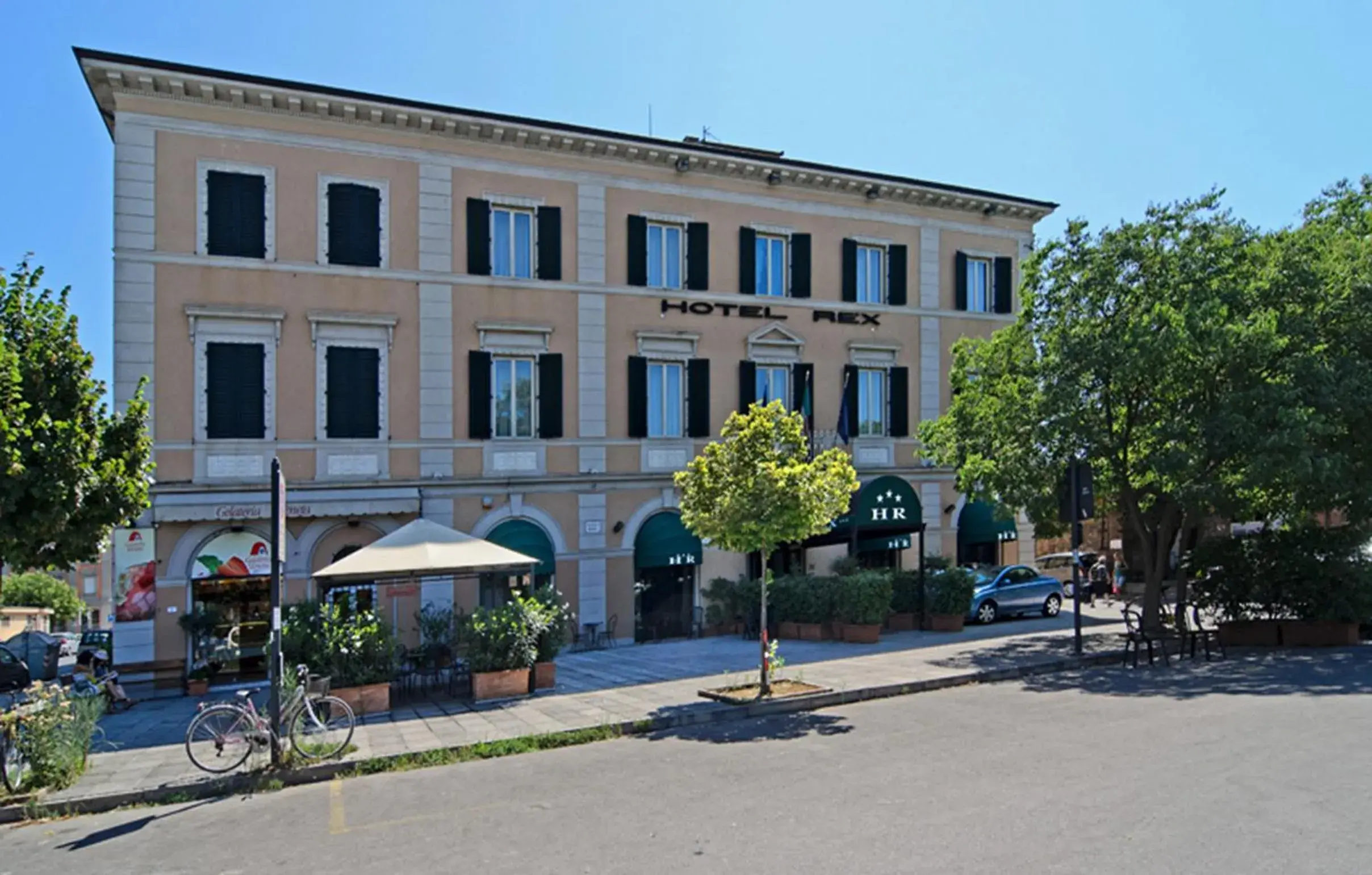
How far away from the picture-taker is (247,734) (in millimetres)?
10766

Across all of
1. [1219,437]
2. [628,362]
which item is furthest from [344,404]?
[1219,437]

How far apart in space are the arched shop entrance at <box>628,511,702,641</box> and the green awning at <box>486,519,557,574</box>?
2016 mm

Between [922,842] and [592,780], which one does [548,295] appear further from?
[922,842]

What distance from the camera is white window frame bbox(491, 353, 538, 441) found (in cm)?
2156

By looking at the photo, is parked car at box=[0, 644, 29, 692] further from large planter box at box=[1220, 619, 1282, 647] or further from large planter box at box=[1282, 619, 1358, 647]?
large planter box at box=[1282, 619, 1358, 647]

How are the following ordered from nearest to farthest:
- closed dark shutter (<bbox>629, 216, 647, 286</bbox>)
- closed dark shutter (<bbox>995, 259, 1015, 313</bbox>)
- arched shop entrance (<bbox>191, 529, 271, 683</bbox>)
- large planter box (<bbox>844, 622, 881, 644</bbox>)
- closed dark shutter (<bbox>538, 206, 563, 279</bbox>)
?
arched shop entrance (<bbox>191, 529, 271, 683</bbox>), large planter box (<bbox>844, 622, 881, 644</bbox>), closed dark shutter (<bbox>538, 206, 563, 279</bbox>), closed dark shutter (<bbox>629, 216, 647, 286</bbox>), closed dark shutter (<bbox>995, 259, 1015, 313</bbox>)

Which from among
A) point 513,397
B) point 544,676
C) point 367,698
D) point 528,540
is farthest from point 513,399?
point 367,698

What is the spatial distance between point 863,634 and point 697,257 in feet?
30.3

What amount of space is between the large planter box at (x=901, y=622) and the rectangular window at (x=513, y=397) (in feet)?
28.9

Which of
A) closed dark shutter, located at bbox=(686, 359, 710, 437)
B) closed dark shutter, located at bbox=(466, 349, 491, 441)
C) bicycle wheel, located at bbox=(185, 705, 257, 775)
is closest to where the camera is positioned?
bicycle wheel, located at bbox=(185, 705, 257, 775)

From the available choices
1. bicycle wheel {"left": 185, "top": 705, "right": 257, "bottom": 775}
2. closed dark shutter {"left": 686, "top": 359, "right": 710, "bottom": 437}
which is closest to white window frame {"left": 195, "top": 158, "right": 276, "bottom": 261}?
closed dark shutter {"left": 686, "top": 359, "right": 710, "bottom": 437}

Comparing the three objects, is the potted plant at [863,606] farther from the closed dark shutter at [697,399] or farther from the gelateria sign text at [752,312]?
the gelateria sign text at [752,312]

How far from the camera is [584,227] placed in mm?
22453

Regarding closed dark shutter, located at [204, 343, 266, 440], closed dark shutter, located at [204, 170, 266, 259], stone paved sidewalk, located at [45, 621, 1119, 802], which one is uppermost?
closed dark shutter, located at [204, 170, 266, 259]
